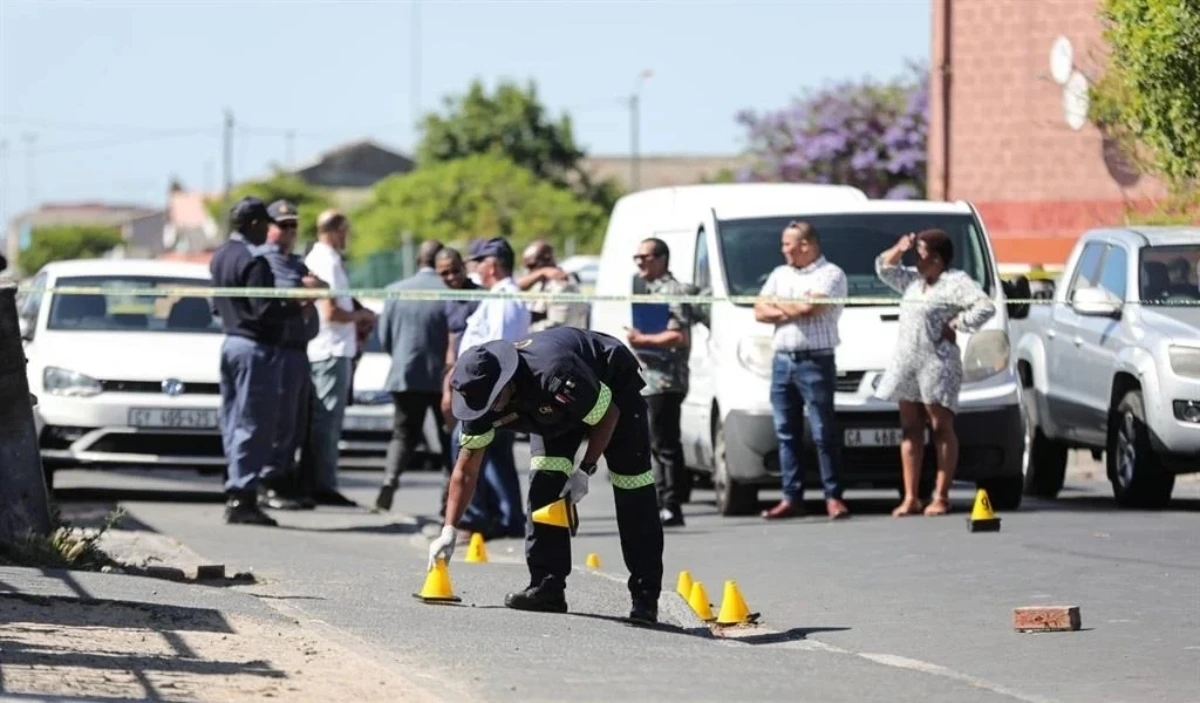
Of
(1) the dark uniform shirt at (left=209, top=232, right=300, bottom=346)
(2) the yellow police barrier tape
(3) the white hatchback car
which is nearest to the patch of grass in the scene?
(2) the yellow police barrier tape

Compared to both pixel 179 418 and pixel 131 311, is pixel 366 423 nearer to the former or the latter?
pixel 131 311

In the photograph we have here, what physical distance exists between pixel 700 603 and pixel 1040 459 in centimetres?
783

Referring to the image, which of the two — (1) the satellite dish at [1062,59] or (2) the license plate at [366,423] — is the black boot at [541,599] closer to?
(2) the license plate at [366,423]

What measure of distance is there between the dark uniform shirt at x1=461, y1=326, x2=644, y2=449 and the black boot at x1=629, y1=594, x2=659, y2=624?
2.52 ft

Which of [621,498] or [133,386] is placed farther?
[133,386]

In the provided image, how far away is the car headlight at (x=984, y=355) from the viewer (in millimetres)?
16094

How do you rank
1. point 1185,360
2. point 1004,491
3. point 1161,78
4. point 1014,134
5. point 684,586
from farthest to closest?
point 1014,134
point 1004,491
point 1185,360
point 1161,78
point 684,586

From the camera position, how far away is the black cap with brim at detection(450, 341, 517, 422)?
10188 mm

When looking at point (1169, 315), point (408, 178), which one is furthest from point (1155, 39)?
point (408, 178)

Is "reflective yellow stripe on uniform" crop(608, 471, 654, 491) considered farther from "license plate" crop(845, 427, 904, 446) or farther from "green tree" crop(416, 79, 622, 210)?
"green tree" crop(416, 79, 622, 210)

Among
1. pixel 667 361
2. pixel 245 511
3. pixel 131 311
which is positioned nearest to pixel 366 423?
pixel 131 311

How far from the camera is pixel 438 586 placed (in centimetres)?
1066

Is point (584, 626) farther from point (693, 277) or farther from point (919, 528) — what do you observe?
point (693, 277)

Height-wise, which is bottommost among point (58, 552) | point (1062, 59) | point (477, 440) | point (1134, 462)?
point (1134, 462)
